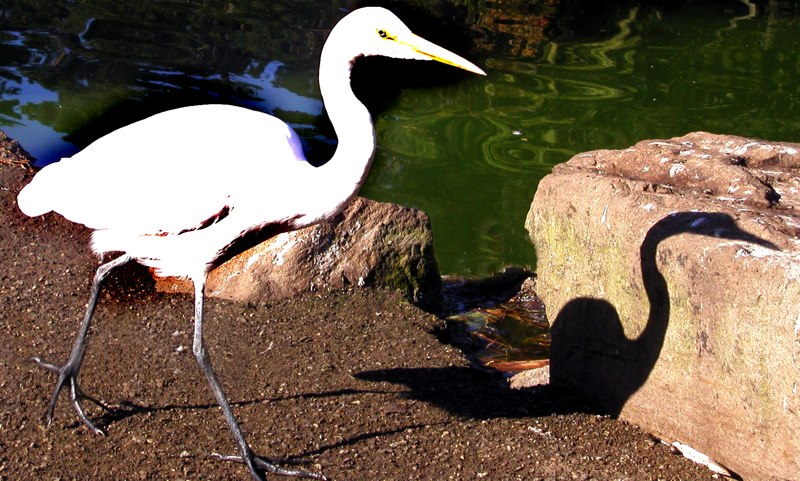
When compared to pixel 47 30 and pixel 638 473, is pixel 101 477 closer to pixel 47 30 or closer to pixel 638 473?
pixel 638 473

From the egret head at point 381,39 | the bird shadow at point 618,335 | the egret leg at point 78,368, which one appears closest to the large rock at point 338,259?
the bird shadow at point 618,335

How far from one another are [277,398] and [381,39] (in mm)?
1463

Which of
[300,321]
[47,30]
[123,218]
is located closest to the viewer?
[123,218]

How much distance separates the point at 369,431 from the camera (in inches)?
147

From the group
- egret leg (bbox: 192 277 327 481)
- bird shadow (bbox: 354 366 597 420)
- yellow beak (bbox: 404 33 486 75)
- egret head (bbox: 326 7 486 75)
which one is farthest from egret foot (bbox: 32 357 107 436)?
yellow beak (bbox: 404 33 486 75)

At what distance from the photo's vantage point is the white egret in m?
3.37

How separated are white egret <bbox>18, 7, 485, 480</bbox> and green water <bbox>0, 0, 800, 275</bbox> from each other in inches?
104

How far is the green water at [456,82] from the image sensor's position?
271 inches

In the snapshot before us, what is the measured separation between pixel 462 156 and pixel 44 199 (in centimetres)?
389

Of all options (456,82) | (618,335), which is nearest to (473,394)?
(618,335)

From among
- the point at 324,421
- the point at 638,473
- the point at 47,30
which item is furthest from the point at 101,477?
the point at 47,30

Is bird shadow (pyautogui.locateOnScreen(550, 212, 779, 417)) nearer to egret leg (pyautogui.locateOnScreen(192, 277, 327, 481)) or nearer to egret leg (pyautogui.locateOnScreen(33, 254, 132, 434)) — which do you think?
egret leg (pyautogui.locateOnScreen(192, 277, 327, 481))

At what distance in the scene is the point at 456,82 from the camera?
8.45 metres

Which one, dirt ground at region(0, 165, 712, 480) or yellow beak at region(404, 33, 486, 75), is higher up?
yellow beak at region(404, 33, 486, 75)
